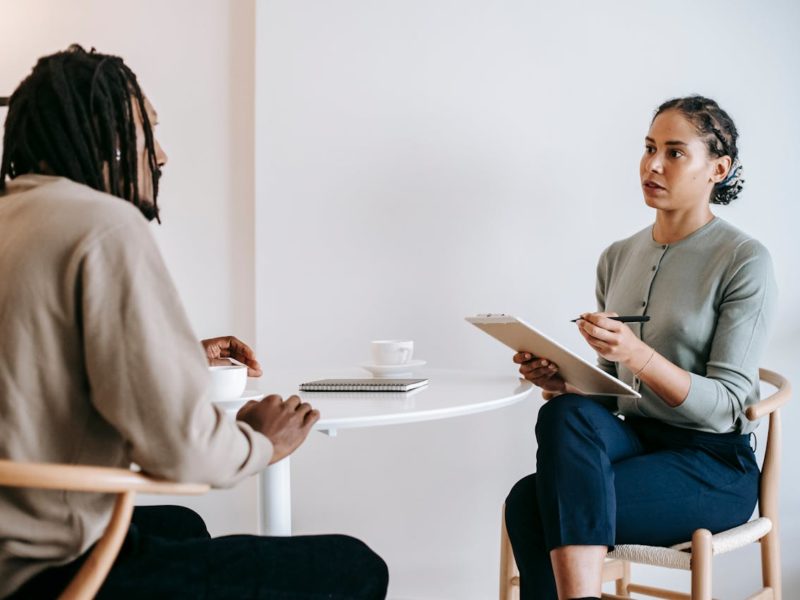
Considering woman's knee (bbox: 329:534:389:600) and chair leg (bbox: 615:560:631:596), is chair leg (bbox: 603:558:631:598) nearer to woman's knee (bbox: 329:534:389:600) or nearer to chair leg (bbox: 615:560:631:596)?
chair leg (bbox: 615:560:631:596)

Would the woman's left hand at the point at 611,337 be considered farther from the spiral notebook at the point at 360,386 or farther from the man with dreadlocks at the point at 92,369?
the man with dreadlocks at the point at 92,369

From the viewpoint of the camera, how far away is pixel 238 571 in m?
1.00

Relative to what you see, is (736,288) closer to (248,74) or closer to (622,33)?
(622,33)

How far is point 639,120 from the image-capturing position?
7.45 ft

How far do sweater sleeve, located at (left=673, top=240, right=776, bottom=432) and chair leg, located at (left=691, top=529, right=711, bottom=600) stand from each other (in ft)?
0.74

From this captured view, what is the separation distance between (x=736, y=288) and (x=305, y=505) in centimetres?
137

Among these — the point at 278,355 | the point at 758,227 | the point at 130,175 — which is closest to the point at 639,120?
the point at 758,227

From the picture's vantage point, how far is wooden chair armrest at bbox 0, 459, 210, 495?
823 mm

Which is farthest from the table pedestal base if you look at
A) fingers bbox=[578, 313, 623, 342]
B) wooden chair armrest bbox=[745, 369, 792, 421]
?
wooden chair armrest bbox=[745, 369, 792, 421]

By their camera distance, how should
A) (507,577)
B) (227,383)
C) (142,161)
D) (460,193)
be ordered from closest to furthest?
(142,161) < (227,383) < (507,577) < (460,193)

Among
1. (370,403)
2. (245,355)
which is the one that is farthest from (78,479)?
(245,355)

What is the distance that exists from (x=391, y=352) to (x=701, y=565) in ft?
2.25

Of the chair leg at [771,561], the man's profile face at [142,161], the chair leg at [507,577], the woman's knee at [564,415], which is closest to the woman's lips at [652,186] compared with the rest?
the woman's knee at [564,415]

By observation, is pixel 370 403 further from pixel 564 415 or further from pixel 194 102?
pixel 194 102
